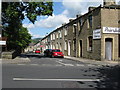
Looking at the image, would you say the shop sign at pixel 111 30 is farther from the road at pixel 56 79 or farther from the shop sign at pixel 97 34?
the road at pixel 56 79

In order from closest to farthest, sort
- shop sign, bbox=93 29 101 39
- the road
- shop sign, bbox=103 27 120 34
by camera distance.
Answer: the road < shop sign, bbox=103 27 120 34 < shop sign, bbox=93 29 101 39

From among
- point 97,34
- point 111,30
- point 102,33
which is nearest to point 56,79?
point 102,33

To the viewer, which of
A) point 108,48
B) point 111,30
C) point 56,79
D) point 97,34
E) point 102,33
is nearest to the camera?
point 56,79

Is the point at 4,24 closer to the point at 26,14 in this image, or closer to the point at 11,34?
the point at 11,34

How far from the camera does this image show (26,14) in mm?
25672

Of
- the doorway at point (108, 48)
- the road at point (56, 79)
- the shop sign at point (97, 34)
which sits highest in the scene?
the shop sign at point (97, 34)

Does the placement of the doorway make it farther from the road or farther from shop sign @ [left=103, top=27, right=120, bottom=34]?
the road

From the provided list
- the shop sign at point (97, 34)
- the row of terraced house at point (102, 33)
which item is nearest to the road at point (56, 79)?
the row of terraced house at point (102, 33)

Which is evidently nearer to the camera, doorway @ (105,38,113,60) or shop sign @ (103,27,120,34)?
shop sign @ (103,27,120,34)

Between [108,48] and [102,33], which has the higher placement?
[102,33]

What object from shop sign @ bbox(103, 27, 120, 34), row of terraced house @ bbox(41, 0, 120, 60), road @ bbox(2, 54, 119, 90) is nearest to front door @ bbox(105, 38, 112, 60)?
row of terraced house @ bbox(41, 0, 120, 60)

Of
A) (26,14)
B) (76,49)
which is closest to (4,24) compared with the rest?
(26,14)

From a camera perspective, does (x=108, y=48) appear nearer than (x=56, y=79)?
No

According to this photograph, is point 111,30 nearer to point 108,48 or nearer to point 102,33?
point 102,33
